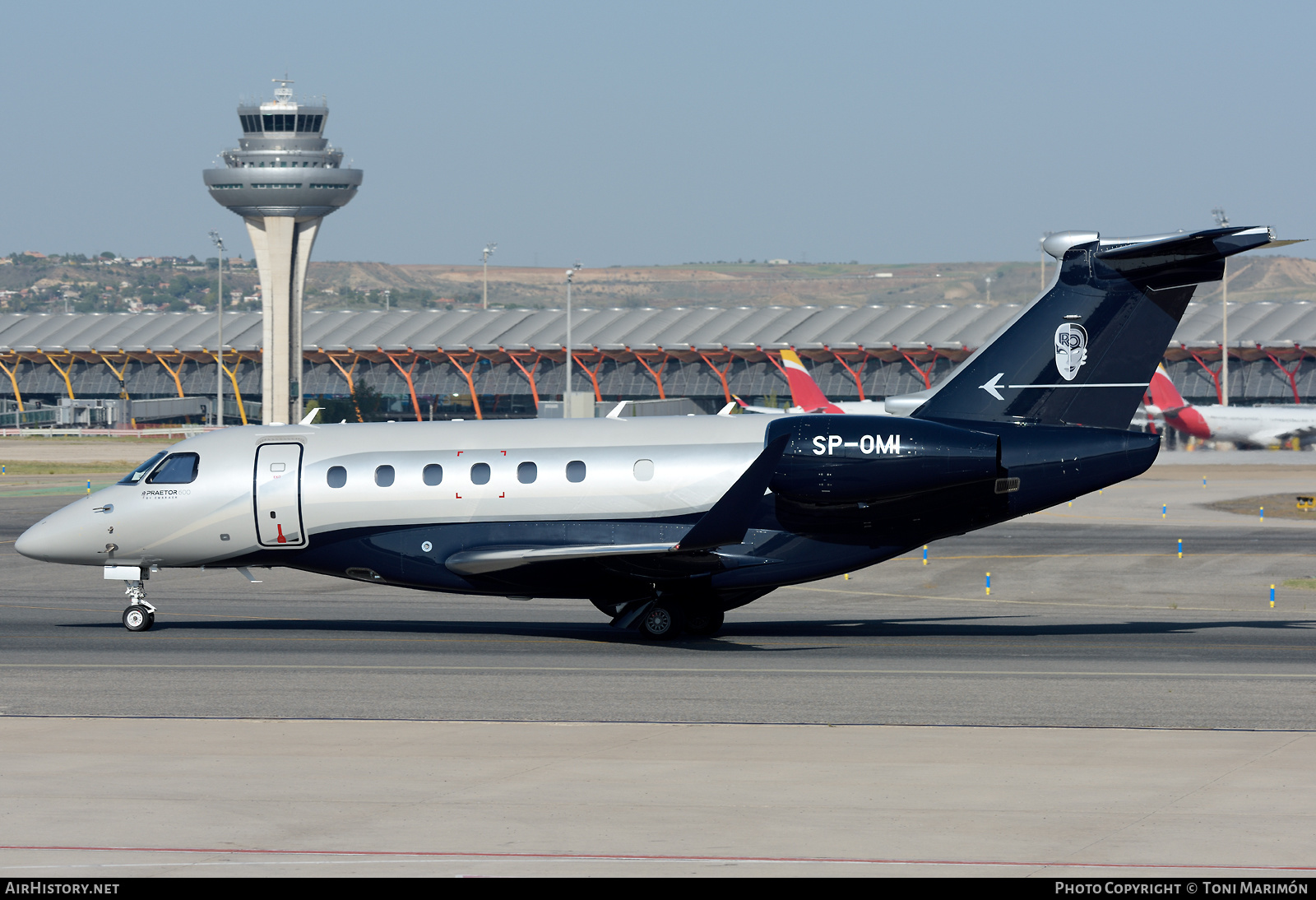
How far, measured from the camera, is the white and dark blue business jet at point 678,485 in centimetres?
2128

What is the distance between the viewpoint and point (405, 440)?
22891 millimetres

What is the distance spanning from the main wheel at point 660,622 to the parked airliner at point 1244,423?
204ft

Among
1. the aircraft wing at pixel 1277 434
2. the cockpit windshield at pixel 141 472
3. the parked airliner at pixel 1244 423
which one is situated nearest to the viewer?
the cockpit windshield at pixel 141 472

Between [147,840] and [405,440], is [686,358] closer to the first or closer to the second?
[405,440]

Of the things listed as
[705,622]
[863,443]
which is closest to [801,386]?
[705,622]

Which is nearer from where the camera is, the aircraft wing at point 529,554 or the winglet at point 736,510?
the winglet at point 736,510

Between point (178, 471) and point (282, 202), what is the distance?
91.8 m

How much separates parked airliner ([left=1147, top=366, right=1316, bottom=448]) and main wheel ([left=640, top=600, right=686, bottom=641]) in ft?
204

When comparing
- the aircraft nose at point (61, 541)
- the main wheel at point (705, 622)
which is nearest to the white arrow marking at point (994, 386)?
the main wheel at point (705, 622)

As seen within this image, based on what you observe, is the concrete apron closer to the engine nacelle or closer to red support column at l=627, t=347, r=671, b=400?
the engine nacelle

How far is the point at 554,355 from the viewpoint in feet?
399

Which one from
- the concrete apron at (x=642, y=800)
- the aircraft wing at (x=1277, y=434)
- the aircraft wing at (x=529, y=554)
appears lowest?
the concrete apron at (x=642, y=800)

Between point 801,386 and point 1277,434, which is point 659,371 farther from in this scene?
point 801,386

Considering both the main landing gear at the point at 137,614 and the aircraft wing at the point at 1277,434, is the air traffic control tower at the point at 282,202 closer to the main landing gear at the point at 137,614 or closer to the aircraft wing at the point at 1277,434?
the aircraft wing at the point at 1277,434
